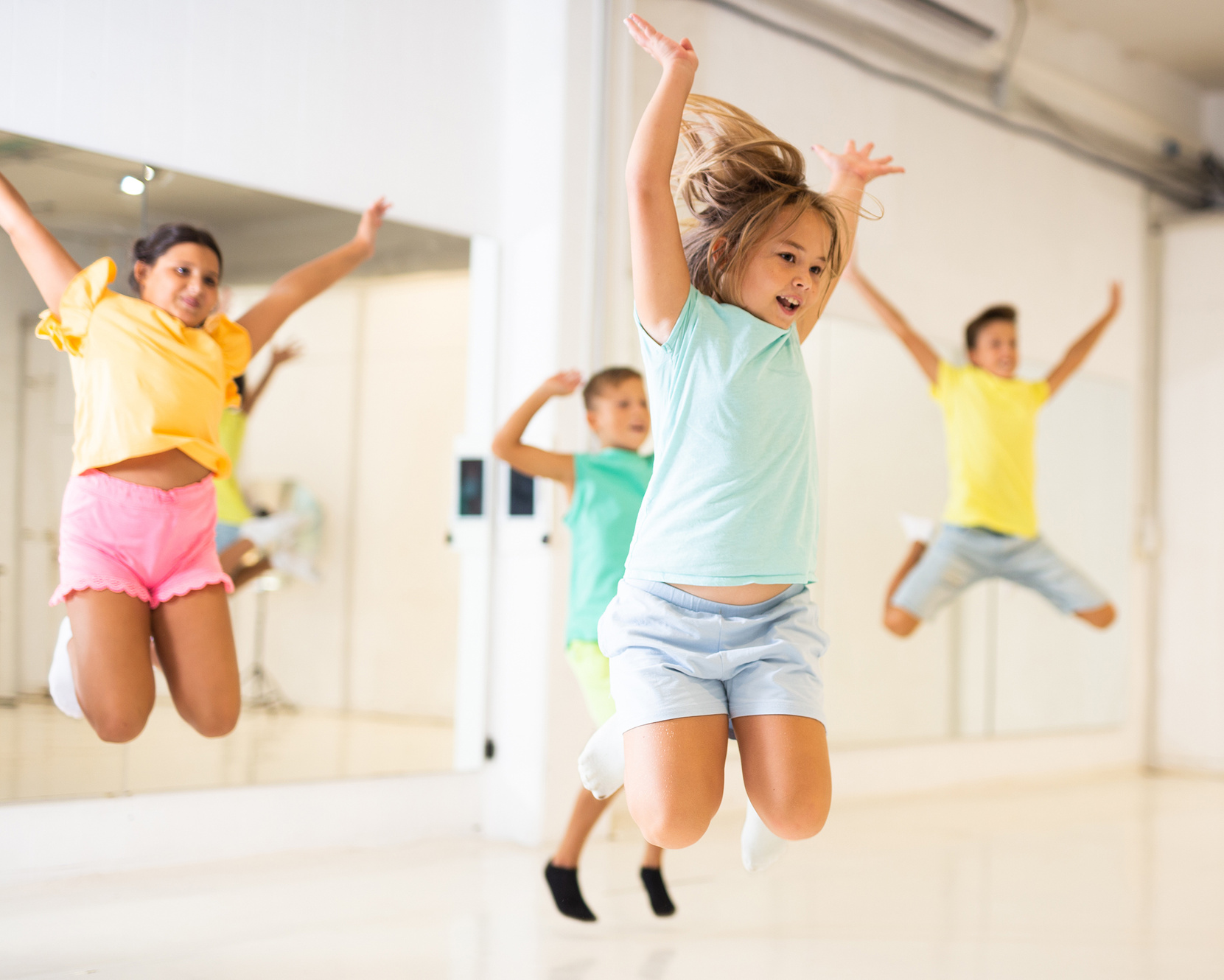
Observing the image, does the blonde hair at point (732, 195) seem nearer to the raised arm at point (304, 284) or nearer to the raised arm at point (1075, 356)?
the raised arm at point (304, 284)

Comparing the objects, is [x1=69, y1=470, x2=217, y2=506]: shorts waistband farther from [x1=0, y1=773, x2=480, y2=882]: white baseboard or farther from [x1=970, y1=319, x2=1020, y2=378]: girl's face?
[x1=970, y1=319, x2=1020, y2=378]: girl's face

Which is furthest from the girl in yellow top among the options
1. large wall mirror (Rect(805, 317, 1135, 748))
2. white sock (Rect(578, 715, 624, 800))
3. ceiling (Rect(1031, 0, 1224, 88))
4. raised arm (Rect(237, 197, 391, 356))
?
ceiling (Rect(1031, 0, 1224, 88))

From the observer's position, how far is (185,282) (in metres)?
2.86

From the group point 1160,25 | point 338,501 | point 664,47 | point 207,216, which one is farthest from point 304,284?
point 1160,25

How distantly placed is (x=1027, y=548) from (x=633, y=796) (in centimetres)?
291

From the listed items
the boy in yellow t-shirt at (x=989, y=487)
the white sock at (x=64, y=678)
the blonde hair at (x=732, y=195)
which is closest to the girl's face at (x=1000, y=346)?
the boy in yellow t-shirt at (x=989, y=487)

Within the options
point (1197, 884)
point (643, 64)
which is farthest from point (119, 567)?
point (1197, 884)

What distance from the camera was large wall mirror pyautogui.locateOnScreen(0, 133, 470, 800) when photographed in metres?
3.50

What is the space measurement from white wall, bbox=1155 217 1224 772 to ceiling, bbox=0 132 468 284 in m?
4.27

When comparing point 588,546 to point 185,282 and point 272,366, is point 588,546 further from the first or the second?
point 272,366

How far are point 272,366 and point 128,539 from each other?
1508mm

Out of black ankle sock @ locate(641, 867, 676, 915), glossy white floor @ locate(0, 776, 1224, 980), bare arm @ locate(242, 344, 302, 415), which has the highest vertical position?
bare arm @ locate(242, 344, 302, 415)

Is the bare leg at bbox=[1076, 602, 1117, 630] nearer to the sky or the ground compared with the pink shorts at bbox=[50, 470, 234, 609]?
nearer to the ground

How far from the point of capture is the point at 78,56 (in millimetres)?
3268
